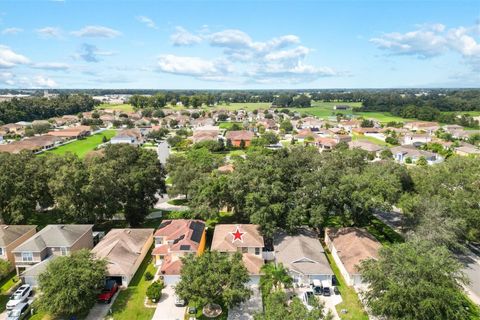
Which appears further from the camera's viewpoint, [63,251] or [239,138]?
[239,138]

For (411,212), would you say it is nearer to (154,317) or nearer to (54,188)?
(154,317)

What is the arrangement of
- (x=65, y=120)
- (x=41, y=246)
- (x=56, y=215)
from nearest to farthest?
(x=41, y=246), (x=56, y=215), (x=65, y=120)

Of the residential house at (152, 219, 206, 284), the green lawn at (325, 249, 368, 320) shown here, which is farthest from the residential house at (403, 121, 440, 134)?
the residential house at (152, 219, 206, 284)

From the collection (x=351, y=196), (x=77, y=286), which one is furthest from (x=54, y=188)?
(x=351, y=196)

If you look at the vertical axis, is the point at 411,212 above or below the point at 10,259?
above

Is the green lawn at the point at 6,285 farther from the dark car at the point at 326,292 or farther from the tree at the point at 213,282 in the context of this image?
the dark car at the point at 326,292

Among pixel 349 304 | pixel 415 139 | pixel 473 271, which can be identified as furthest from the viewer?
pixel 415 139

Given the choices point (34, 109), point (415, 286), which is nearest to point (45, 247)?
point (415, 286)

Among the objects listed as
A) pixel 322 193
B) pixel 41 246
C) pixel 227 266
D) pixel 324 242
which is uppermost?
pixel 322 193

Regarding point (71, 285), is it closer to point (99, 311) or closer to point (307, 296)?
point (99, 311)
